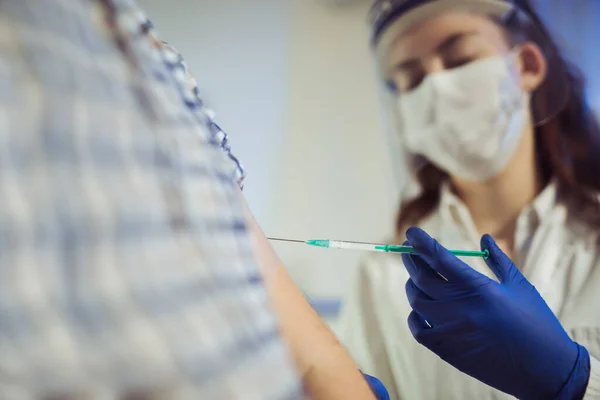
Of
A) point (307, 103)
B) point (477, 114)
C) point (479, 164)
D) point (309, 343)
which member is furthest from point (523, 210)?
point (309, 343)

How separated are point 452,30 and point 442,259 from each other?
0.64 meters

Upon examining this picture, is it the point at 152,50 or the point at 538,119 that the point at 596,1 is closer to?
the point at 538,119

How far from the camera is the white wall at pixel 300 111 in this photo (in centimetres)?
104

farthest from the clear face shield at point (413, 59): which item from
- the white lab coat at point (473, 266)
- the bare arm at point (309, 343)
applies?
the bare arm at point (309, 343)

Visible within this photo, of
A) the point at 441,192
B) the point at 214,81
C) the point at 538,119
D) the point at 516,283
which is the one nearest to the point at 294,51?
the point at 214,81

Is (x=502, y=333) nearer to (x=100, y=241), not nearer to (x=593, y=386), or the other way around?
(x=593, y=386)

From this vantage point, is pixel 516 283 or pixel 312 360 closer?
pixel 312 360

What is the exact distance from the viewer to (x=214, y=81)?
1.08m

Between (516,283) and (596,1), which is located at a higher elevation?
(596,1)

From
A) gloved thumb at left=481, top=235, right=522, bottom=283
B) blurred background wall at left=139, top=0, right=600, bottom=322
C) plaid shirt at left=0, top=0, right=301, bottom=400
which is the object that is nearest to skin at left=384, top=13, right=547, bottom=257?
blurred background wall at left=139, top=0, right=600, bottom=322

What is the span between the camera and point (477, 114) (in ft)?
3.33

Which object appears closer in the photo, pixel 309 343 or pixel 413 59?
pixel 309 343

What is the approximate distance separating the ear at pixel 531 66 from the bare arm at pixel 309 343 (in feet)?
2.89

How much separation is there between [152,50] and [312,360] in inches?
13.3
